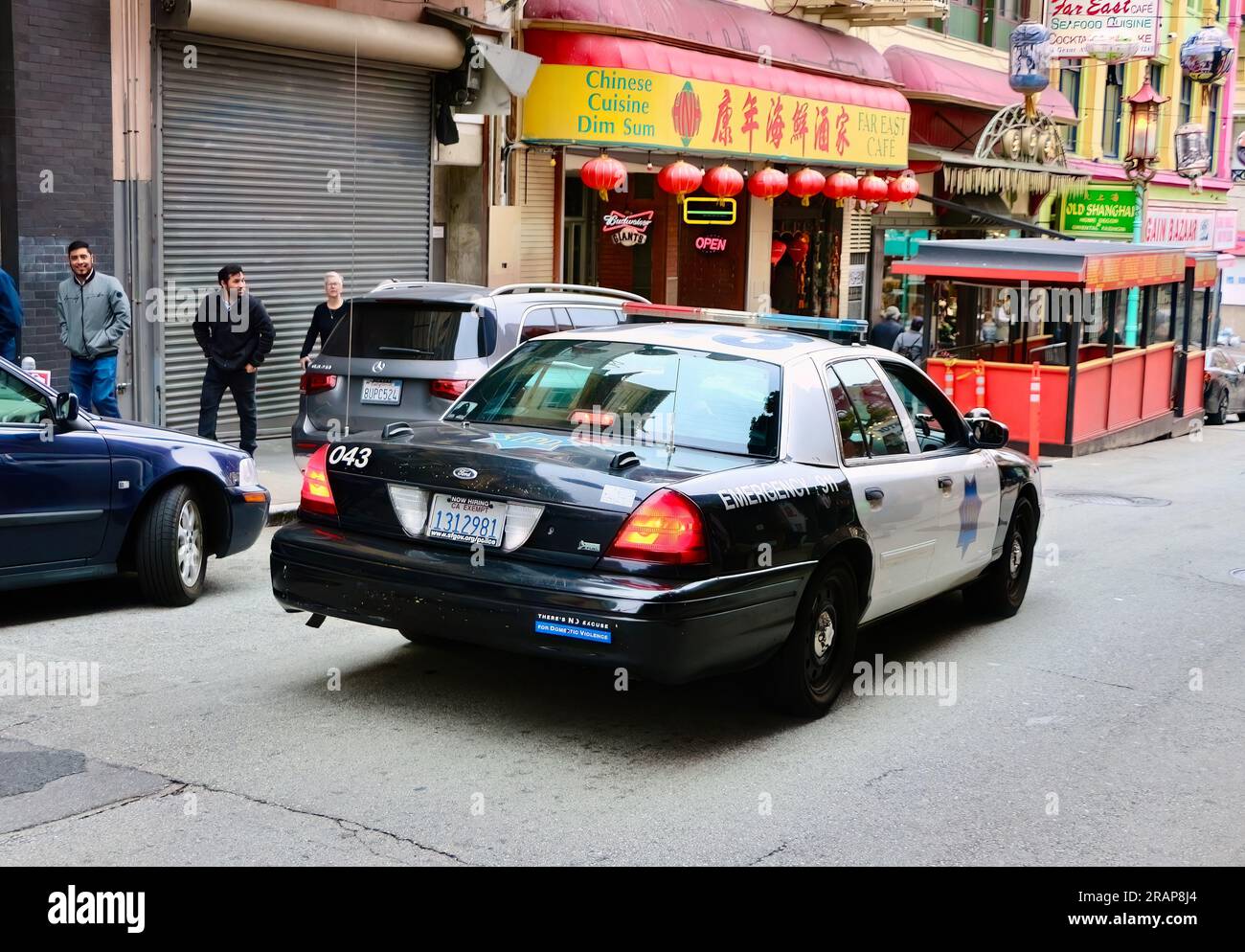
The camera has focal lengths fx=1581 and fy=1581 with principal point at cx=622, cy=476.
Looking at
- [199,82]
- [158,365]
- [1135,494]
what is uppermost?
[199,82]

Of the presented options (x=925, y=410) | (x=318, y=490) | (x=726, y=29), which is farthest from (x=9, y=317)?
(x=726, y=29)

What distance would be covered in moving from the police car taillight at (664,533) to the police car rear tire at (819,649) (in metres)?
0.81

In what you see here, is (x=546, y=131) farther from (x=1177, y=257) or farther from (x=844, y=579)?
(x=844, y=579)

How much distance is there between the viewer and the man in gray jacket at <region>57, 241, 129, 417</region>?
39.1 ft

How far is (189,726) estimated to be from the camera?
6.06 metres

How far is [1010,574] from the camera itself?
29.1 feet

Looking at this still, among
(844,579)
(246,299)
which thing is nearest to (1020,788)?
(844,579)

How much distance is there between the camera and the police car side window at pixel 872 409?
7.06 m

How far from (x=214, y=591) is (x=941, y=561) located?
4.01m

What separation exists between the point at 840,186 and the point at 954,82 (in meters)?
5.93

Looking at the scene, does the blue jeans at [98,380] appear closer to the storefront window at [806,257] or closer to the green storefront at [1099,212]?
the storefront window at [806,257]
